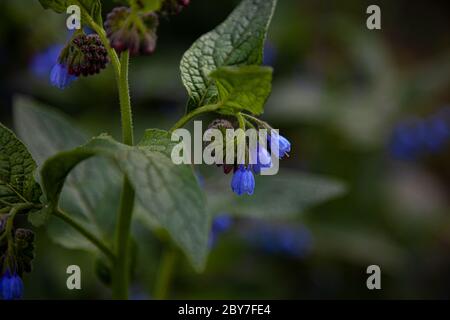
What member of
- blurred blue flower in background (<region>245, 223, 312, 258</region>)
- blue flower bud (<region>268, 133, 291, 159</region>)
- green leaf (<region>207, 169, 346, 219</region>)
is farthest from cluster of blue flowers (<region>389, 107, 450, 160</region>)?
blue flower bud (<region>268, 133, 291, 159</region>)

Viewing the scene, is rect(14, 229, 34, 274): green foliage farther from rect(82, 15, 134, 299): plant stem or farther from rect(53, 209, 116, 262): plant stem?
rect(82, 15, 134, 299): plant stem

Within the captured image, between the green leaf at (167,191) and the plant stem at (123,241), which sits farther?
the plant stem at (123,241)

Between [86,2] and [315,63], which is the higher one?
[315,63]

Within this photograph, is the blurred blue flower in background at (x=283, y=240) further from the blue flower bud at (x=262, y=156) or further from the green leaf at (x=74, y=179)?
the blue flower bud at (x=262, y=156)

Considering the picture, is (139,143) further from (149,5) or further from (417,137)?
(417,137)

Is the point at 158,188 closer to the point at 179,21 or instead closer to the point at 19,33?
the point at 19,33

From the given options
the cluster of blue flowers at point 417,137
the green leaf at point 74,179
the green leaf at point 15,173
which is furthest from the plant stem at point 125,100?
the cluster of blue flowers at point 417,137

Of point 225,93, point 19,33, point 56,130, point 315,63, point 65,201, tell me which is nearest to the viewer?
point 225,93

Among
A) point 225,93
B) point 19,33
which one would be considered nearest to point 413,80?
point 19,33
